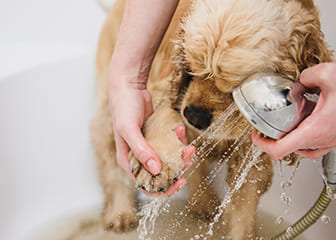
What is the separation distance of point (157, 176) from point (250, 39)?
37cm

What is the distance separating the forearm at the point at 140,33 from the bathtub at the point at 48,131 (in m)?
0.56

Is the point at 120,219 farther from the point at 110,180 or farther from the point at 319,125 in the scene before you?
the point at 319,125

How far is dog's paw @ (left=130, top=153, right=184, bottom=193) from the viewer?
849 mm

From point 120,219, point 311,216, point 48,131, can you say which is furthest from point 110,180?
point 311,216

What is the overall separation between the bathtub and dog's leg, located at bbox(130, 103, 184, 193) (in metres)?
→ 0.51

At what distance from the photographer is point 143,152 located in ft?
2.67

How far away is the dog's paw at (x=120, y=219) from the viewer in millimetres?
1344

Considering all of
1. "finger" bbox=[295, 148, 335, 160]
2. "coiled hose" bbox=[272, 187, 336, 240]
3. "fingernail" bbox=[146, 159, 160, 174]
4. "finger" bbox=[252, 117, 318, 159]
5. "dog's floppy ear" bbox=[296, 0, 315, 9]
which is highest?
"dog's floppy ear" bbox=[296, 0, 315, 9]

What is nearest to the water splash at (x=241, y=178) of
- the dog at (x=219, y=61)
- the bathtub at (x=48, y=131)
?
the dog at (x=219, y=61)

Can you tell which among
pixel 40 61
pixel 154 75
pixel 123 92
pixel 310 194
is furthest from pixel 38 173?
pixel 310 194

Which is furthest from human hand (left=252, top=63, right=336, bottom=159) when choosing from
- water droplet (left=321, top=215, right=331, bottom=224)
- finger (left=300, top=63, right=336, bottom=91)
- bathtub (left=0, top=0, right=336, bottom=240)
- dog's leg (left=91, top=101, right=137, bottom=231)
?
dog's leg (left=91, top=101, right=137, bottom=231)

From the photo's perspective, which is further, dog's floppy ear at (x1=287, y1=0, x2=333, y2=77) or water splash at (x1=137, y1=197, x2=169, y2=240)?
water splash at (x1=137, y1=197, x2=169, y2=240)

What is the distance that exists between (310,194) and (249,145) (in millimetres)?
270

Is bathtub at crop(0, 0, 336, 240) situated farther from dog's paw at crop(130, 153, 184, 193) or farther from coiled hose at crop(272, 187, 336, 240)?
dog's paw at crop(130, 153, 184, 193)
